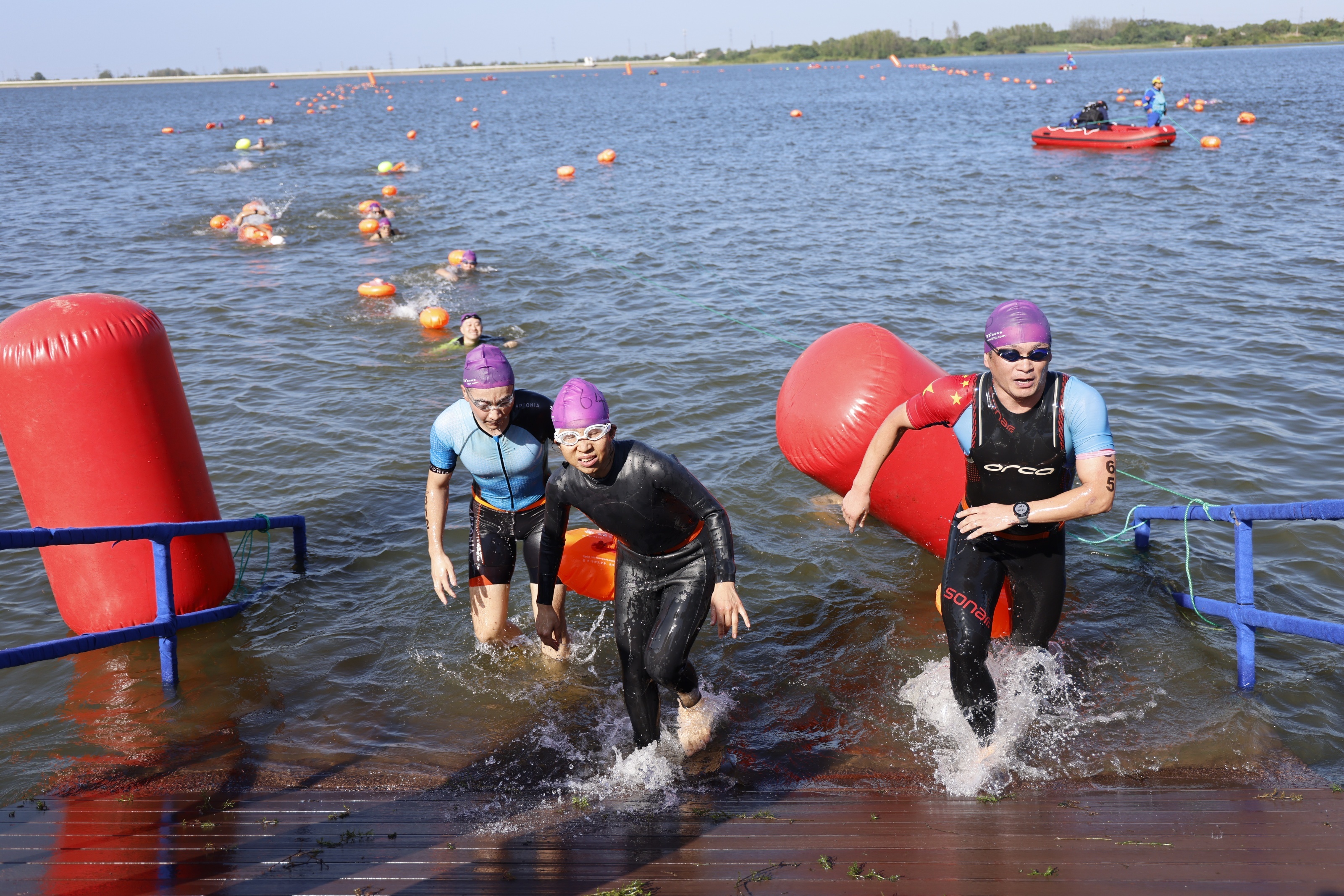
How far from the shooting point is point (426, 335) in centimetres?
1377

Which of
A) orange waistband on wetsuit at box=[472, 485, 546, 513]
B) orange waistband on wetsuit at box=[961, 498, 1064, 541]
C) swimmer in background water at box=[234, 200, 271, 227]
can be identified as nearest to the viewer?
orange waistband on wetsuit at box=[961, 498, 1064, 541]

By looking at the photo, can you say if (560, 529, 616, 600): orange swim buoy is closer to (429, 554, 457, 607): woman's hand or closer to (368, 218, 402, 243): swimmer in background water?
(429, 554, 457, 607): woman's hand

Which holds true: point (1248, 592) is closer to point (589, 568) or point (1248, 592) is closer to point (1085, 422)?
point (1085, 422)

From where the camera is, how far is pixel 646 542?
457 cm

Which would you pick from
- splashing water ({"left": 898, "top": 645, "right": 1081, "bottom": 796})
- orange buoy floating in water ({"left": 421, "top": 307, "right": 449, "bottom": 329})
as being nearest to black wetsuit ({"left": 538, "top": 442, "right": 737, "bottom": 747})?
splashing water ({"left": 898, "top": 645, "right": 1081, "bottom": 796})

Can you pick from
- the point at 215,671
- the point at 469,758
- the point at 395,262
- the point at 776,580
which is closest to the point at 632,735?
the point at 469,758

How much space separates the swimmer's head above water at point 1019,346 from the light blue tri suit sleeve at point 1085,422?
149 millimetres

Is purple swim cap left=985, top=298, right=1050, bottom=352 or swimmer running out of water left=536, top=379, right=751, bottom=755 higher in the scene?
purple swim cap left=985, top=298, right=1050, bottom=352

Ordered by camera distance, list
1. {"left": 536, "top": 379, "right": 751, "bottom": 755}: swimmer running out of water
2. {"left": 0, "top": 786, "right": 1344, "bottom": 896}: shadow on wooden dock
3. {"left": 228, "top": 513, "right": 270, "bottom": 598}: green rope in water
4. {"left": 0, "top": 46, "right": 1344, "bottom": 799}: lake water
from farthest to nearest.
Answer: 1. {"left": 228, "top": 513, "right": 270, "bottom": 598}: green rope in water
2. {"left": 0, "top": 46, "right": 1344, "bottom": 799}: lake water
3. {"left": 536, "top": 379, "right": 751, "bottom": 755}: swimmer running out of water
4. {"left": 0, "top": 786, "right": 1344, "bottom": 896}: shadow on wooden dock

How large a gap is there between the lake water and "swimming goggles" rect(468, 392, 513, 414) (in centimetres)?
189

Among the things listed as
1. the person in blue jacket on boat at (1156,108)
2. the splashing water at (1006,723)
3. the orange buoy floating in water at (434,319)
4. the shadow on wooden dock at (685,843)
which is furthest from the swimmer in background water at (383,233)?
the person in blue jacket on boat at (1156,108)

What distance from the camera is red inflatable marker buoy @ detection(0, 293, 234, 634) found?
5.41m

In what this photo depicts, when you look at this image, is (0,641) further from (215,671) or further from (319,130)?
(319,130)

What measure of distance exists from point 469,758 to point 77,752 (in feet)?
7.16
